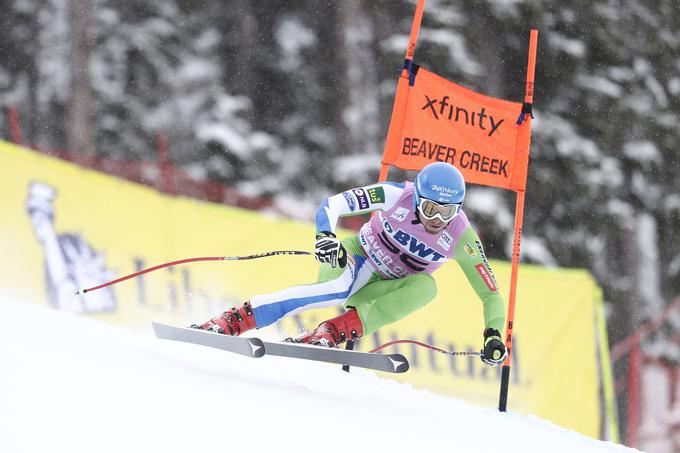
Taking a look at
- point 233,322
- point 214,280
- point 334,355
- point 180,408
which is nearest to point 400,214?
point 334,355

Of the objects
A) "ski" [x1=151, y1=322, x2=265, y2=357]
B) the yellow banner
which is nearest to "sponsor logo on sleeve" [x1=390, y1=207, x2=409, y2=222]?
"ski" [x1=151, y1=322, x2=265, y2=357]

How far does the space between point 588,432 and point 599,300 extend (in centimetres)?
112

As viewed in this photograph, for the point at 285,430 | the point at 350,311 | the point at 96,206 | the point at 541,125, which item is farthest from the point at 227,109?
the point at 285,430

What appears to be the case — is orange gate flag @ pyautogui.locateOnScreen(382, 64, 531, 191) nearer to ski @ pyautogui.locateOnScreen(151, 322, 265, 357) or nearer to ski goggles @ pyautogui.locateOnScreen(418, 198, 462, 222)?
ski goggles @ pyautogui.locateOnScreen(418, 198, 462, 222)

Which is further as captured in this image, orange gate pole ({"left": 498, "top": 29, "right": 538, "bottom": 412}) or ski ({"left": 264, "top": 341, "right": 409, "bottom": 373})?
orange gate pole ({"left": 498, "top": 29, "right": 538, "bottom": 412})

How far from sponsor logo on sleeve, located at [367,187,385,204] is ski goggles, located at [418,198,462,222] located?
0.25 metres

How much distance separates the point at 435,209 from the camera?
4926 mm

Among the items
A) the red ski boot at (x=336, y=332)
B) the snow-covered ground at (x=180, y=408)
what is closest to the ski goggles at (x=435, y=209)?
the red ski boot at (x=336, y=332)

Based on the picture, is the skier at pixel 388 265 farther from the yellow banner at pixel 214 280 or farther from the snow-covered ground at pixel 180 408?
the yellow banner at pixel 214 280

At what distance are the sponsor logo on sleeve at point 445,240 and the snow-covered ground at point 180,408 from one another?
0.90 metres

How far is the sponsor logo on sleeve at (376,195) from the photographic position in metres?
5.11

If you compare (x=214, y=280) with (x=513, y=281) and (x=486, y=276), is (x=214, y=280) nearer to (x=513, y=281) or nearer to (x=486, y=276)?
(x=513, y=281)

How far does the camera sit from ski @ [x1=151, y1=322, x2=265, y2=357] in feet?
14.3

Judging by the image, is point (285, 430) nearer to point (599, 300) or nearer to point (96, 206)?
point (96, 206)
